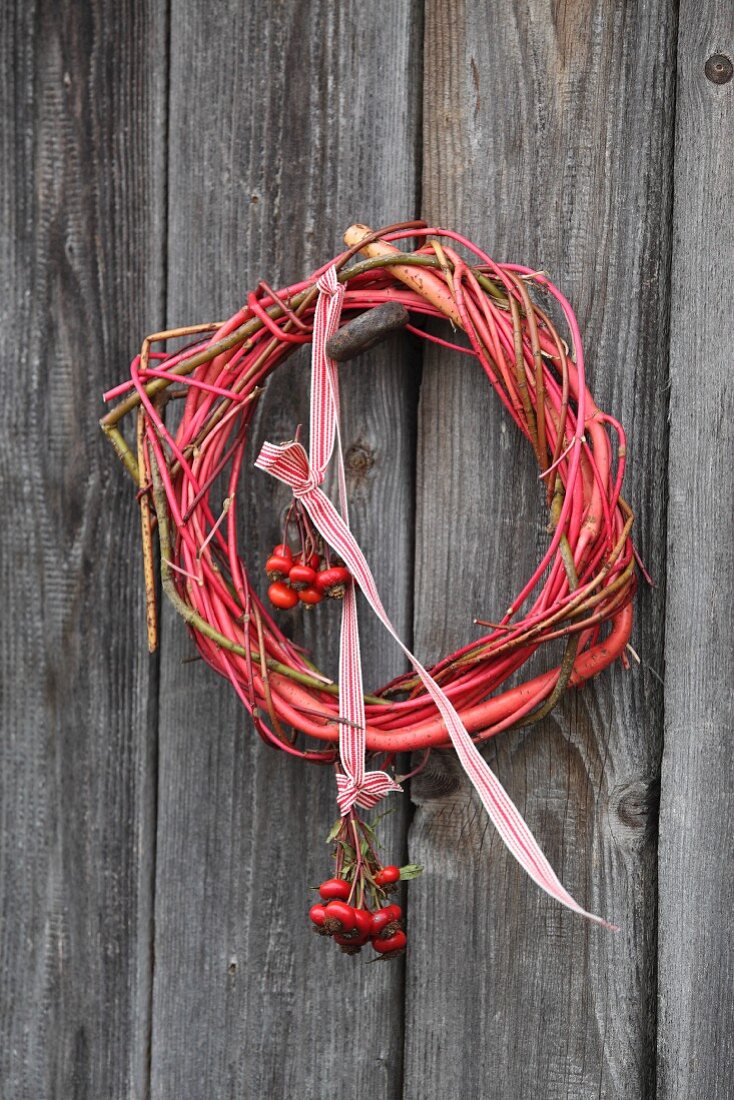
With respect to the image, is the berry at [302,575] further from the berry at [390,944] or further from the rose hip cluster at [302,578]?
the berry at [390,944]

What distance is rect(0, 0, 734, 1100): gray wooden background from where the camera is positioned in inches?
42.6

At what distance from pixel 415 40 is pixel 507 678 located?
66 cm

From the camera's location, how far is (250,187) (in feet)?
→ 3.92

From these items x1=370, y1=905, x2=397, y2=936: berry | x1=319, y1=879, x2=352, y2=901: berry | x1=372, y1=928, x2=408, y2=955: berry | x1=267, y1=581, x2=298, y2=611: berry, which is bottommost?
x1=372, y1=928, x2=408, y2=955: berry

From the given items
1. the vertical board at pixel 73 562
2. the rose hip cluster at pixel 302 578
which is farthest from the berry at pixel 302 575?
the vertical board at pixel 73 562

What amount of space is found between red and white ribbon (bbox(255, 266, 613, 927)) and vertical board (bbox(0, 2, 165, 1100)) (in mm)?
254

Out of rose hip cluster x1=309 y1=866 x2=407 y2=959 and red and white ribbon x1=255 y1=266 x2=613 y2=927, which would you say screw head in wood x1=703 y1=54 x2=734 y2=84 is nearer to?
red and white ribbon x1=255 y1=266 x2=613 y2=927

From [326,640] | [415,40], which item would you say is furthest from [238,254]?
[326,640]

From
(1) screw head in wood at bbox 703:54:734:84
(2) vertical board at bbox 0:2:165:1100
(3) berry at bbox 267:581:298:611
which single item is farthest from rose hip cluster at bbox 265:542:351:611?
(1) screw head in wood at bbox 703:54:734:84

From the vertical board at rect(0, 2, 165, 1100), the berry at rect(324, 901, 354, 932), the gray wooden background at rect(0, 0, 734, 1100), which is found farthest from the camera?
the vertical board at rect(0, 2, 165, 1100)

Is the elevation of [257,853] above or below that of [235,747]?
below

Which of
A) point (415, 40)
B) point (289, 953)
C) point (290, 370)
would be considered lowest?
point (289, 953)

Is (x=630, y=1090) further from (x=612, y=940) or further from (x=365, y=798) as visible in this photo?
(x=365, y=798)

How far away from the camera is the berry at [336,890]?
990 mm
